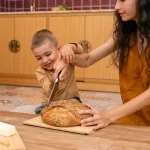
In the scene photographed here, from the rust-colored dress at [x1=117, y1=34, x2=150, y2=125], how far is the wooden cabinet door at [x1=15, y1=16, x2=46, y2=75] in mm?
2155

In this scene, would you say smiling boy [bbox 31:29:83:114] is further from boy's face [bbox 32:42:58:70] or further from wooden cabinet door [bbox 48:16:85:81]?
wooden cabinet door [bbox 48:16:85:81]

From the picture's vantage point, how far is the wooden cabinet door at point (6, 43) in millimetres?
3447

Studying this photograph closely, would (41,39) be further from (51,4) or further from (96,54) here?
(51,4)

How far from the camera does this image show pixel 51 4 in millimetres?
Answer: 3889

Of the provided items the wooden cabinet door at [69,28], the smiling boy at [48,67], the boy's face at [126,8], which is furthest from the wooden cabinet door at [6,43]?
the boy's face at [126,8]

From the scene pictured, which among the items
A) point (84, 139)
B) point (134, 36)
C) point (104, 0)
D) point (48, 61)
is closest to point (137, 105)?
point (84, 139)

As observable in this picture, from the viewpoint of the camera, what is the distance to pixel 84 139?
0.69m

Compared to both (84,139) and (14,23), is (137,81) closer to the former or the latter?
(84,139)

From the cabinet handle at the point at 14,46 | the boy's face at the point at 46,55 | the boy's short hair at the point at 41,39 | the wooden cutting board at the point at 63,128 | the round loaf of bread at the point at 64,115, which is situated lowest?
the cabinet handle at the point at 14,46

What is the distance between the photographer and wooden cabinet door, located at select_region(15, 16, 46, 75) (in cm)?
334

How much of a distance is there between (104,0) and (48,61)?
242 cm

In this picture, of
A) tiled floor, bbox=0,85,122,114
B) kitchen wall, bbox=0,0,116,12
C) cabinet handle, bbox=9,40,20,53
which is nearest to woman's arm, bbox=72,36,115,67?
tiled floor, bbox=0,85,122,114

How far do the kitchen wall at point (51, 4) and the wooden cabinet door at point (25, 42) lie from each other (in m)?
0.66

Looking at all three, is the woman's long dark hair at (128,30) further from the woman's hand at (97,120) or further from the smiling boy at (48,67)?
the woman's hand at (97,120)
